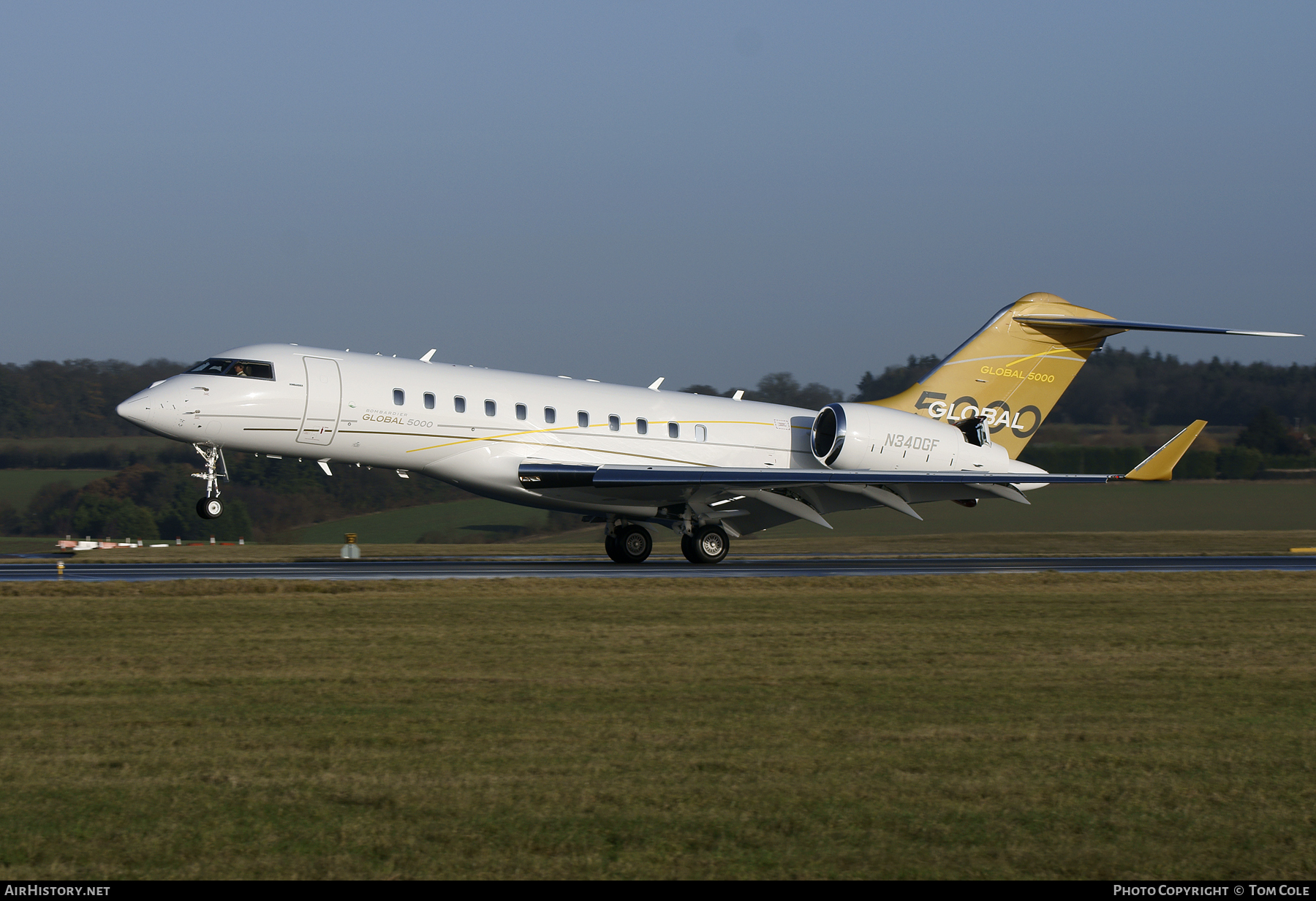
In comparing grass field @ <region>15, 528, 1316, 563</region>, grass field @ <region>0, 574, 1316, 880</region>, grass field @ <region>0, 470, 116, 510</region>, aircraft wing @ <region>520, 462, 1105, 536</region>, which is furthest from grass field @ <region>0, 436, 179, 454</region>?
grass field @ <region>0, 574, 1316, 880</region>

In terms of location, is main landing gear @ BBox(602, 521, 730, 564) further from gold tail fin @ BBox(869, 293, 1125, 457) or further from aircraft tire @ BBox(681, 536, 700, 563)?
gold tail fin @ BBox(869, 293, 1125, 457)

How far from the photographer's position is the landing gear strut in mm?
24891

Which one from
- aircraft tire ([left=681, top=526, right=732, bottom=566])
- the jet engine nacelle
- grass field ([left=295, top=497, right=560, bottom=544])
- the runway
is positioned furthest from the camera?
grass field ([left=295, top=497, right=560, bottom=544])

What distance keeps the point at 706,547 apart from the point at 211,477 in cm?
971

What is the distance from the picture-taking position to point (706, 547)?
2403cm

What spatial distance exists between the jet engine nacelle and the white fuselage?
0.04 metres

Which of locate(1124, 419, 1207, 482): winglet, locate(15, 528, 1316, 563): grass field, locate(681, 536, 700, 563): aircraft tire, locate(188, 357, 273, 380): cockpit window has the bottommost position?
locate(15, 528, 1316, 563): grass field

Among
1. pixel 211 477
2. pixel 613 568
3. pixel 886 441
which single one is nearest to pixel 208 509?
pixel 211 477

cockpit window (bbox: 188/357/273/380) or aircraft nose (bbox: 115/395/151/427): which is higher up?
cockpit window (bbox: 188/357/273/380)

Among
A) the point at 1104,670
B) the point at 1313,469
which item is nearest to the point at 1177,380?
the point at 1313,469

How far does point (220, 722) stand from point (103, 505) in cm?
3983

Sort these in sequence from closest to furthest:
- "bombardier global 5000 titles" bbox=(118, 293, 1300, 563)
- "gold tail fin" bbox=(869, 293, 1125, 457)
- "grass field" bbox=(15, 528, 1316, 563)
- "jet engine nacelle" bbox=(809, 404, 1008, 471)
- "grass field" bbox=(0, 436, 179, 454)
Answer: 1. "bombardier global 5000 titles" bbox=(118, 293, 1300, 563)
2. "jet engine nacelle" bbox=(809, 404, 1008, 471)
3. "gold tail fin" bbox=(869, 293, 1125, 457)
4. "grass field" bbox=(15, 528, 1316, 563)
5. "grass field" bbox=(0, 436, 179, 454)

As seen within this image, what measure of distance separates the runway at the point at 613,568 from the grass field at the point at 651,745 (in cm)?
619

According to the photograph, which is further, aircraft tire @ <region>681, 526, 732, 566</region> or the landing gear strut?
the landing gear strut
